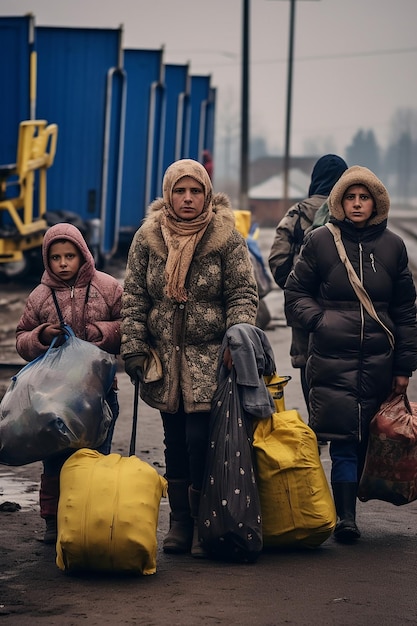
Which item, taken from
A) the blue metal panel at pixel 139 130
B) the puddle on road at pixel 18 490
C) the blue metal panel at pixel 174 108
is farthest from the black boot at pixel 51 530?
the blue metal panel at pixel 174 108

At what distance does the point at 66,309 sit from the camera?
6395 millimetres

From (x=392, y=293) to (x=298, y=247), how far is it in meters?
1.86

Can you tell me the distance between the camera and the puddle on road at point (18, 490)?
734 centimetres

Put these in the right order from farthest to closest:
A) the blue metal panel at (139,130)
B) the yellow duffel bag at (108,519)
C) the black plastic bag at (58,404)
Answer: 1. the blue metal panel at (139,130)
2. the black plastic bag at (58,404)
3. the yellow duffel bag at (108,519)

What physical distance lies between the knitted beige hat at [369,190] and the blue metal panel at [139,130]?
18.4 m

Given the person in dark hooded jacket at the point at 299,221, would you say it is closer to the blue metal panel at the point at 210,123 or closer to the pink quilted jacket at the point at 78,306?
the pink quilted jacket at the point at 78,306

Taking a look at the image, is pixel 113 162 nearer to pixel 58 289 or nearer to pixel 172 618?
pixel 58 289

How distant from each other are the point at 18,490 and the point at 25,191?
12323 millimetres

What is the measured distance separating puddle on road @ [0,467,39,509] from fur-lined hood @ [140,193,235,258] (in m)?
1.70

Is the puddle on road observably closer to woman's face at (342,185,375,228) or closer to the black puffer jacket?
the black puffer jacket

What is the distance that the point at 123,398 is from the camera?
11.2 m

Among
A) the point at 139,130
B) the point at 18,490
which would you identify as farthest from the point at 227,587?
the point at 139,130

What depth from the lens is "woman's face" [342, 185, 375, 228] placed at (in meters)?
6.54

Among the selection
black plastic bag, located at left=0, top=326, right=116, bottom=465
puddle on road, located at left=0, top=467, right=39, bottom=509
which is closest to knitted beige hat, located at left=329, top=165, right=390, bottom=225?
black plastic bag, located at left=0, top=326, right=116, bottom=465
